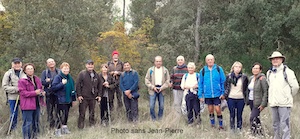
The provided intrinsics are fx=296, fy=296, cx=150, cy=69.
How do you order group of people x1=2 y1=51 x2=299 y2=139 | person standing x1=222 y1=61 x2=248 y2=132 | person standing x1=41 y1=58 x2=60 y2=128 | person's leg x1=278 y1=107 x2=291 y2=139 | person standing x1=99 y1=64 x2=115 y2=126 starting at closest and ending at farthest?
1. person's leg x1=278 y1=107 x2=291 y2=139
2. group of people x1=2 y1=51 x2=299 y2=139
3. person standing x1=222 y1=61 x2=248 y2=132
4. person standing x1=41 y1=58 x2=60 y2=128
5. person standing x1=99 y1=64 x2=115 y2=126

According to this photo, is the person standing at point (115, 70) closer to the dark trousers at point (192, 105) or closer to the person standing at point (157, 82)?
the person standing at point (157, 82)

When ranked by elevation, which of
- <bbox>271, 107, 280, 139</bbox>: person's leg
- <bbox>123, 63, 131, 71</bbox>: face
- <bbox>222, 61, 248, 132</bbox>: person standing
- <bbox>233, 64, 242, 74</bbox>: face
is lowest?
<bbox>271, 107, 280, 139</bbox>: person's leg

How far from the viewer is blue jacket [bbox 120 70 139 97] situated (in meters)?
7.70

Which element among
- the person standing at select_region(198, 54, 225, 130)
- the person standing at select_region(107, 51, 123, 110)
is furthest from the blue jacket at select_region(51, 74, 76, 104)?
the person standing at select_region(198, 54, 225, 130)

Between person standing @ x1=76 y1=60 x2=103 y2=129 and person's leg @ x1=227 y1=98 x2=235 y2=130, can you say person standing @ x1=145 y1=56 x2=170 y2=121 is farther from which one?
person's leg @ x1=227 y1=98 x2=235 y2=130

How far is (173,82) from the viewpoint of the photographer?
7793 millimetres

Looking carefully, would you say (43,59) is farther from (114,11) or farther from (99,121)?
(114,11)

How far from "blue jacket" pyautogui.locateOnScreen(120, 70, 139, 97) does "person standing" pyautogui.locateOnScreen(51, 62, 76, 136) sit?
A: 4.38 ft

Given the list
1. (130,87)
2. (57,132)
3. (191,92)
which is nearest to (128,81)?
(130,87)

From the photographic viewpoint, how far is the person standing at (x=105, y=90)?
7.57 m

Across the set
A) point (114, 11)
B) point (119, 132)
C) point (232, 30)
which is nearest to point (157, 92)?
point (119, 132)

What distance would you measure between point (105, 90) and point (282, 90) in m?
4.19

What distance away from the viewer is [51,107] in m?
7.18

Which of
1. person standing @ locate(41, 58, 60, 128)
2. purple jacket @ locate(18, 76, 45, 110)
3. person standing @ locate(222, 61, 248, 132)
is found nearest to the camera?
purple jacket @ locate(18, 76, 45, 110)
